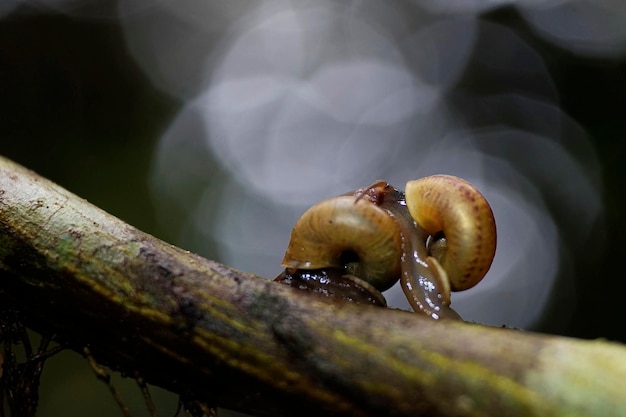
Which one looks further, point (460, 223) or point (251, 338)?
→ point (460, 223)

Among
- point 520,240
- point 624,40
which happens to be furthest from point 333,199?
point 520,240

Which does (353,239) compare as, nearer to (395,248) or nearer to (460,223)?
(395,248)

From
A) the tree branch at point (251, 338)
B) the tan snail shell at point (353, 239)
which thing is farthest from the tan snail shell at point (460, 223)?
A: the tree branch at point (251, 338)

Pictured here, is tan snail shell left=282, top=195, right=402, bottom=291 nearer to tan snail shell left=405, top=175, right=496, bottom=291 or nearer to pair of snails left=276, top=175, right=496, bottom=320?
pair of snails left=276, top=175, right=496, bottom=320

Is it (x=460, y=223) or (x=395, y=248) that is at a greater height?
(x=460, y=223)

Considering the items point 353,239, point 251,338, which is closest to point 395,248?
point 353,239

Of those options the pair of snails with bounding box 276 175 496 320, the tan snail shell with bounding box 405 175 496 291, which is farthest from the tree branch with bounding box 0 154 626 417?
the tan snail shell with bounding box 405 175 496 291
